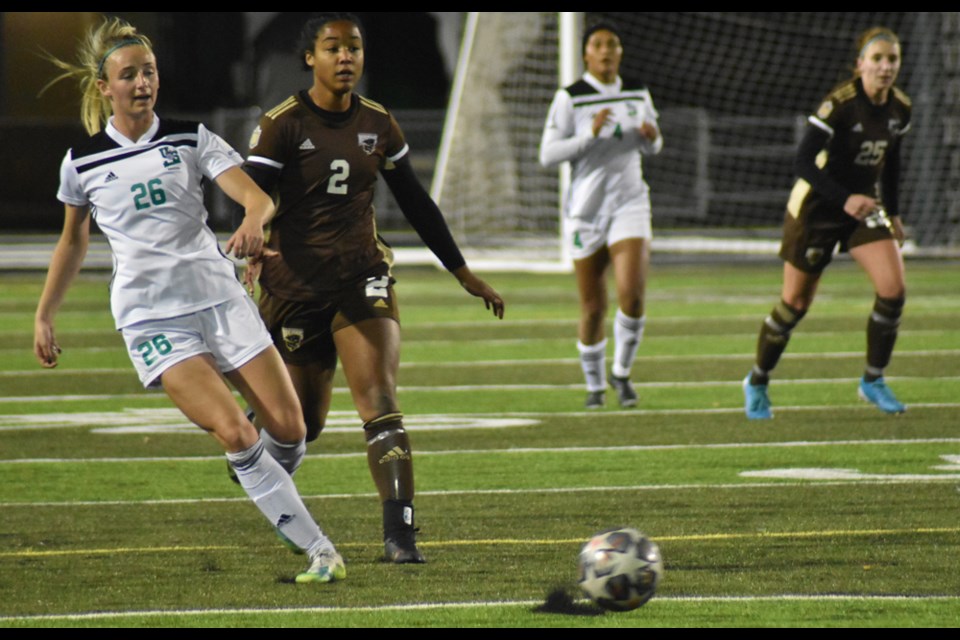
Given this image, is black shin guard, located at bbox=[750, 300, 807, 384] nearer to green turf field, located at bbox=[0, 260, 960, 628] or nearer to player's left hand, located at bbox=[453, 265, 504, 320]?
green turf field, located at bbox=[0, 260, 960, 628]

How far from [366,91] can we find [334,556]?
25.3 metres

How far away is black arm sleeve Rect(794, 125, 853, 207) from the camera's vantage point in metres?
9.39

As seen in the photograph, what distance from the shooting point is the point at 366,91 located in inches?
1209

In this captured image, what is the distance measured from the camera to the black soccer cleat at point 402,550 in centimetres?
612

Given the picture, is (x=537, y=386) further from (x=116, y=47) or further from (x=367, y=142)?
(x=116, y=47)

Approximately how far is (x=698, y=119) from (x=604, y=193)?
17779 millimetres

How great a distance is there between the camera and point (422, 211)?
6715 millimetres

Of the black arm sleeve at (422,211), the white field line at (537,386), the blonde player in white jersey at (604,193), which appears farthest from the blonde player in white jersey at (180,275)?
the white field line at (537,386)

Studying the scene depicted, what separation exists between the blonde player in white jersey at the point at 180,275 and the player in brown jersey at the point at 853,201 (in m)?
4.38

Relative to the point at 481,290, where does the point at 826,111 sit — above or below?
below

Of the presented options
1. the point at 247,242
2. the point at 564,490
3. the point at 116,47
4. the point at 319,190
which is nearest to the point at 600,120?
the point at 564,490

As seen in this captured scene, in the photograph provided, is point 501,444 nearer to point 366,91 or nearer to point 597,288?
point 597,288

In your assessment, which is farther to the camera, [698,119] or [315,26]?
[698,119]

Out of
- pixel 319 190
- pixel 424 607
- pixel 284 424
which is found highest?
pixel 319 190
